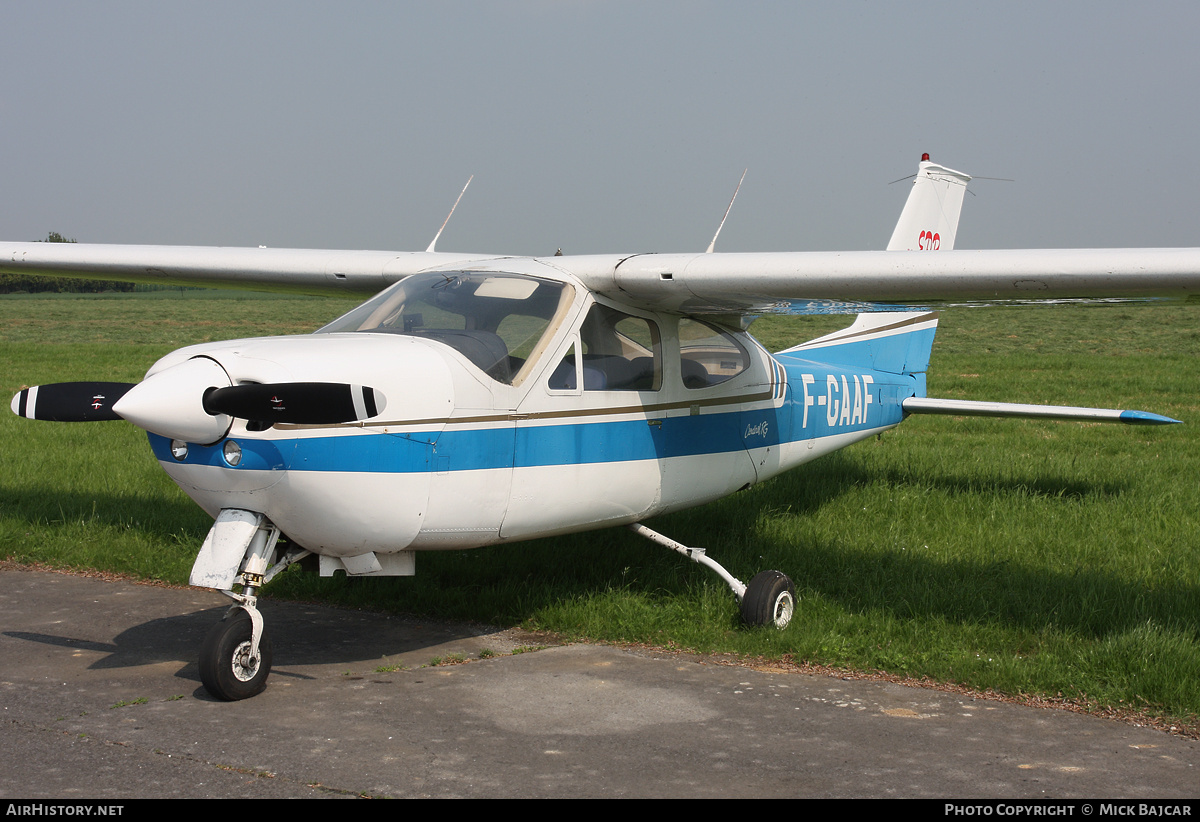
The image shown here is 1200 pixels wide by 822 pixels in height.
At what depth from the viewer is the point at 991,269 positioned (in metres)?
4.98

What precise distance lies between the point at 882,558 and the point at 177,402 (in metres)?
4.81

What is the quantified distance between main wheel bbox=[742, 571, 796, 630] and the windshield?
1.93m

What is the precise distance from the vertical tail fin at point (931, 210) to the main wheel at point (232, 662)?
263 inches

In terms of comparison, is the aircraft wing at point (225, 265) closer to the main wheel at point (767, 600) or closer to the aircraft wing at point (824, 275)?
the aircraft wing at point (824, 275)

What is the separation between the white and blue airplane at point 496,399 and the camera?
165 inches

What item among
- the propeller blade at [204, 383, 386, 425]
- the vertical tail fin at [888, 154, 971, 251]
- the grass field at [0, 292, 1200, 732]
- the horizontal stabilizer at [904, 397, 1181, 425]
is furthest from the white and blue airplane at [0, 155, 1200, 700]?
the vertical tail fin at [888, 154, 971, 251]

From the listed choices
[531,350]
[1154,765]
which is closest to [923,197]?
[531,350]

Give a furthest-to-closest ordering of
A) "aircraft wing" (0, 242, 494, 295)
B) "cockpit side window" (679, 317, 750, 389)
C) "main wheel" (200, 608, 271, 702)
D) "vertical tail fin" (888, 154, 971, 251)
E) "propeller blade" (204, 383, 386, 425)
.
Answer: "vertical tail fin" (888, 154, 971, 251)
"aircraft wing" (0, 242, 494, 295)
"cockpit side window" (679, 317, 750, 389)
"main wheel" (200, 608, 271, 702)
"propeller blade" (204, 383, 386, 425)

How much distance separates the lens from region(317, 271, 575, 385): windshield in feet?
16.3

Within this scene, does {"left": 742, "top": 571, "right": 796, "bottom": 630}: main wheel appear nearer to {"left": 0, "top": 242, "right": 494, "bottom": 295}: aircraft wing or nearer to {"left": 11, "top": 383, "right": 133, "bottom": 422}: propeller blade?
{"left": 0, "top": 242, "right": 494, "bottom": 295}: aircraft wing

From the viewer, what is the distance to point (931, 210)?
368 inches

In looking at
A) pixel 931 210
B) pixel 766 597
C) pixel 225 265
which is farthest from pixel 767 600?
pixel 931 210

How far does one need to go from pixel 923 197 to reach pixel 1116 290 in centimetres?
467

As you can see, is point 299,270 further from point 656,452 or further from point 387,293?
point 656,452
